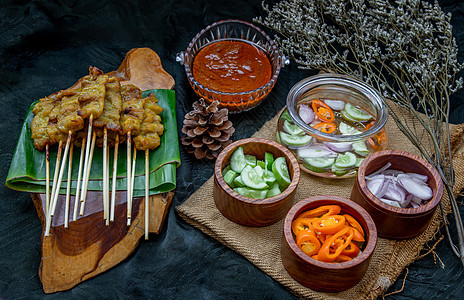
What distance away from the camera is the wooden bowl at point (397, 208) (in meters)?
2.99

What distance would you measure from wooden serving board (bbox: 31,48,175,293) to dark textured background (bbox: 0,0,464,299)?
0.07 metres

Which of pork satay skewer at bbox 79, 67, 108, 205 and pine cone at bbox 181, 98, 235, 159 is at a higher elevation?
pork satay skewer at bbox 79, 67, 108, 205

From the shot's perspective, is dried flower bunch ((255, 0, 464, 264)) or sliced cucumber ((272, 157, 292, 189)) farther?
dried flower bunch ((255, 0, 464, 264))

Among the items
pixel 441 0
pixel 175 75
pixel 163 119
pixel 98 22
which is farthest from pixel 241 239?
pixel 441 0

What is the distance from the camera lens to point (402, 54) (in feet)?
13.7

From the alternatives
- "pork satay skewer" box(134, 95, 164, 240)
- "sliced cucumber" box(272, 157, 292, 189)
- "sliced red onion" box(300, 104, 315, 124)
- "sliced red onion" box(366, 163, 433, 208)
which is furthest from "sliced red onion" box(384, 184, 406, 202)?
"pork satay skewer" box(134, 95, 164, 240)

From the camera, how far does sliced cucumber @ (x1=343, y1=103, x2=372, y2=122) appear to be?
362 centimetres

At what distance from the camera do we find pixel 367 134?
10.9ft

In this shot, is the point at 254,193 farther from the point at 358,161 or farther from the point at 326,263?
the point at 358,161

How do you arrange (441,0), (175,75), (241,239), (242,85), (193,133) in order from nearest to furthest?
1. (241,239)
2. (193,133)
3. (242,85)
4. (175,75)
5. (441,0)

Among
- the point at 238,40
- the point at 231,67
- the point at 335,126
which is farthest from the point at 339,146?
the point at 238,40

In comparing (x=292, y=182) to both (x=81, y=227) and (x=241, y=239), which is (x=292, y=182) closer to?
(x=241, y=239)

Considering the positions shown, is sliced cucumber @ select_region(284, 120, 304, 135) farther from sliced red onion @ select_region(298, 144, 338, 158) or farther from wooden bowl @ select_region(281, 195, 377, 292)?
wooden bowl @ select_region(281, 195, 377, 292)

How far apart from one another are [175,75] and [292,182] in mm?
1671
